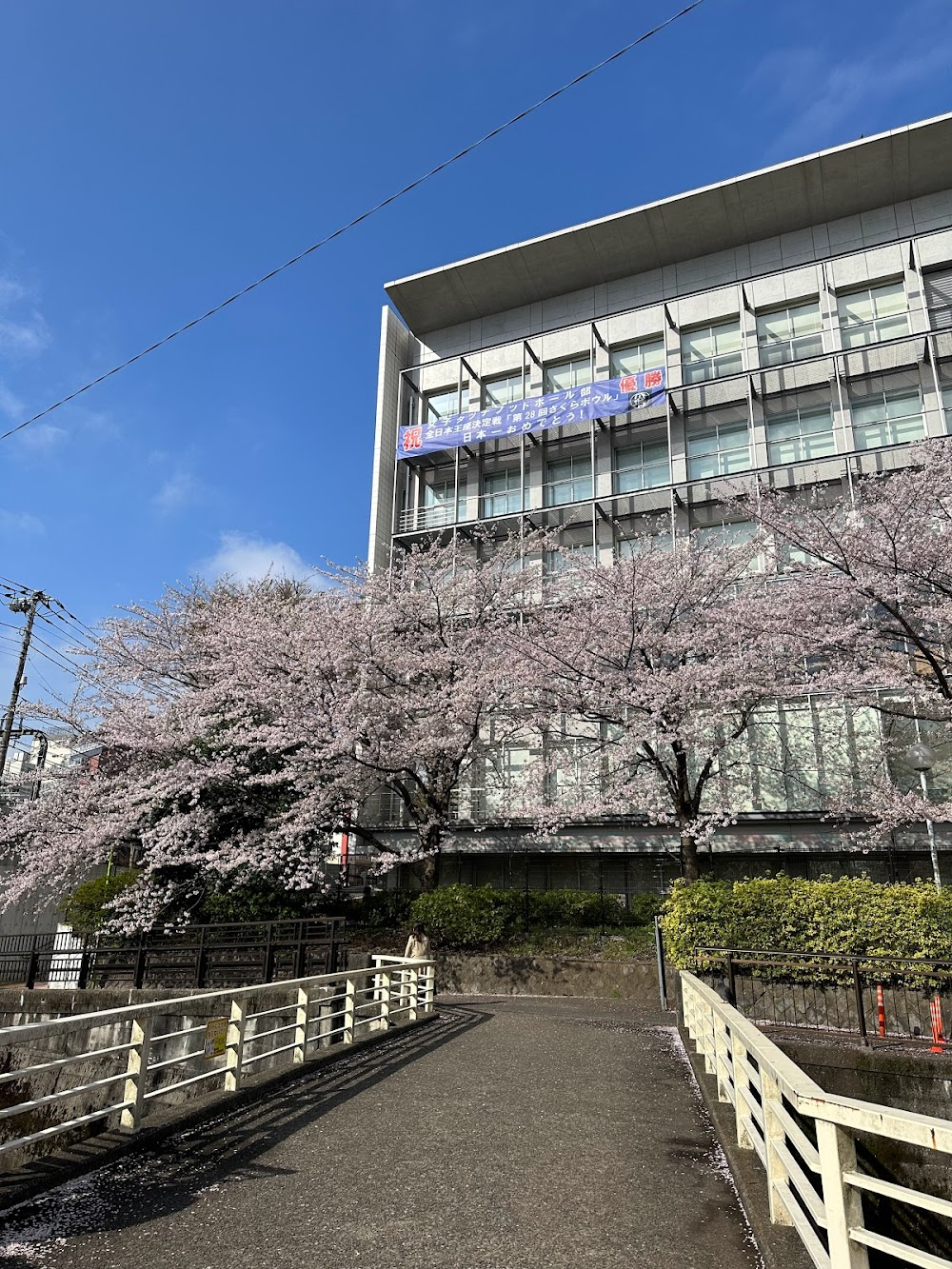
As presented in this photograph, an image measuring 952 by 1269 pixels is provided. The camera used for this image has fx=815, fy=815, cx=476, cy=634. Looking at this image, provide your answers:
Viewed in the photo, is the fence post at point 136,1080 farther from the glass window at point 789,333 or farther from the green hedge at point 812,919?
the glass window at point 789,333

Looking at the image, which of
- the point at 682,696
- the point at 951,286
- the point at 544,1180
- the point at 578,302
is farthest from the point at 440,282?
the point at 544,1180

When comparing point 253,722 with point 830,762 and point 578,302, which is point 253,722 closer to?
point 830,762

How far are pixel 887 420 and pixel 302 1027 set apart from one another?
88.3 ft

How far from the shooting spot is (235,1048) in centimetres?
748

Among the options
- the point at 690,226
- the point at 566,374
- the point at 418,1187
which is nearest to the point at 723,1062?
the point at 418,1187

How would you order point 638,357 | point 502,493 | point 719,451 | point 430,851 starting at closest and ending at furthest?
point 430,851 < point 719,451 < point 638,357 < point 502,493

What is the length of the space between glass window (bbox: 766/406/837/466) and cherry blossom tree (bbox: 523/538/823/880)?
9285 mm

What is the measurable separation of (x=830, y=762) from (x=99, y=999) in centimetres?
1961

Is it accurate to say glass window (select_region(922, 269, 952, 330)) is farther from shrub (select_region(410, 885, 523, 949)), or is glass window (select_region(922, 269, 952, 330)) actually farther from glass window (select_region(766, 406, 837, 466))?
shrub (select_region(410, 885, 523, 949))

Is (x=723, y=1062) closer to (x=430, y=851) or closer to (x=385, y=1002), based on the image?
(x=385, y=1002)

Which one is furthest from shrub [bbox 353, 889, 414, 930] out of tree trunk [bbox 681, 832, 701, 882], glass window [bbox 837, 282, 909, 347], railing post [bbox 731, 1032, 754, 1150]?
glass window [bbox 837, 282, 909, 347]

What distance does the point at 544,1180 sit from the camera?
5.36m

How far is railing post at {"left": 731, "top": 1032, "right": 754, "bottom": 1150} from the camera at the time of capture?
5562 mm

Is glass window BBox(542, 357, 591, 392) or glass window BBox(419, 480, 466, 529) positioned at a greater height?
glass window BBox(542, 357, 591, 392)
